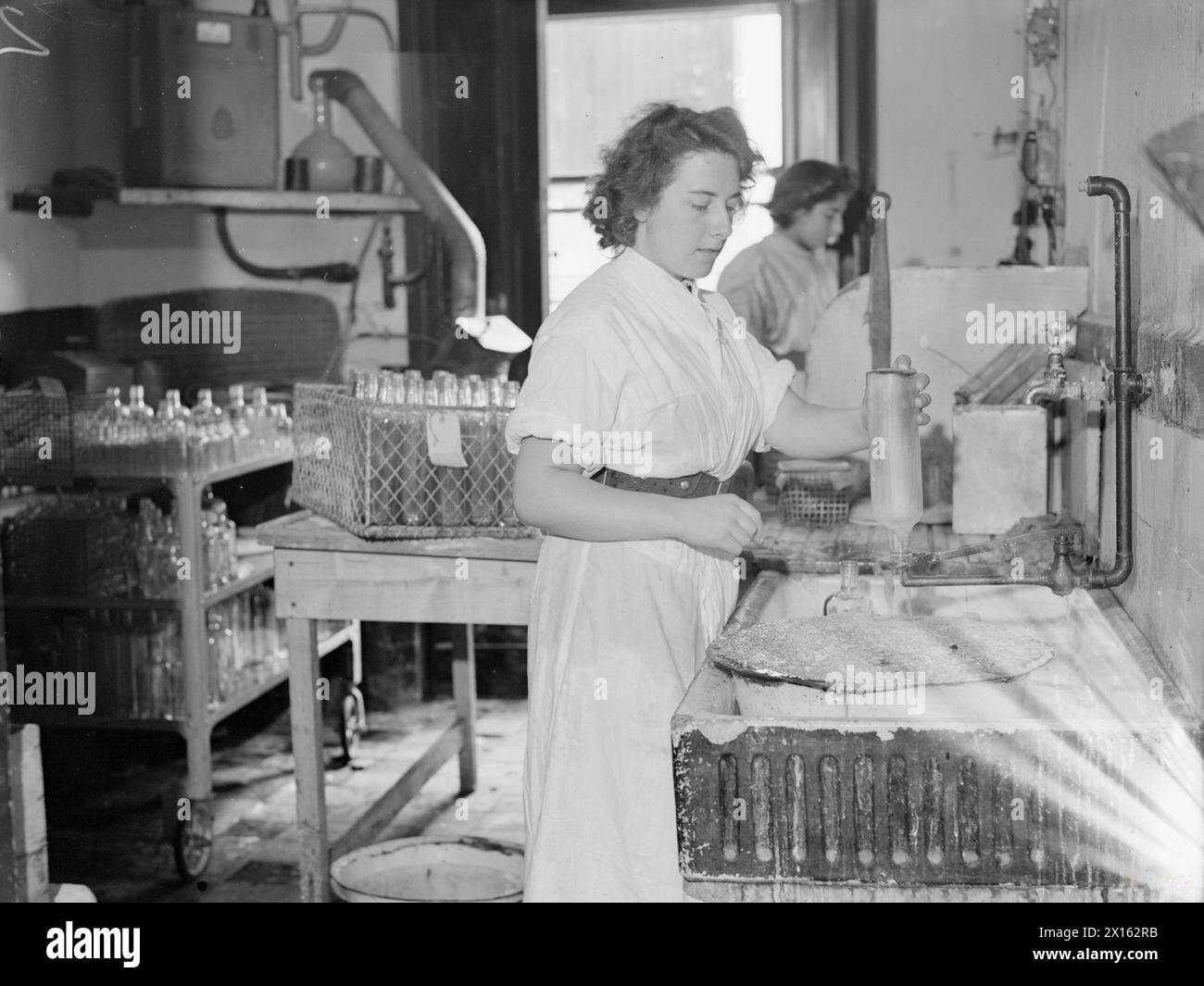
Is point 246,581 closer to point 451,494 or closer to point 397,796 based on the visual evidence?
point 397,796

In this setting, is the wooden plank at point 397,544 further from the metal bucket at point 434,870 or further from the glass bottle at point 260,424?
the glass bottle at point 260,424

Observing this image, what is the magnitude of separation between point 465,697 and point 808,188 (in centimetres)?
207

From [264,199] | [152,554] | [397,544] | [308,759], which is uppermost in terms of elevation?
[264,199]

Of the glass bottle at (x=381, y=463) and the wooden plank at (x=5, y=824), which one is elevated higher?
the glass bottle at (x=381, y=463)

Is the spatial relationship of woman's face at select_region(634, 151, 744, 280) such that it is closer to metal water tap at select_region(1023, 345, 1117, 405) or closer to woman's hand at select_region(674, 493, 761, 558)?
woman's hand at select_region(674, 493, 761, 558)

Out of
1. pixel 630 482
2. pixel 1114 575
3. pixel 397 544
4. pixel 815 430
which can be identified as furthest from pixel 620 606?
pixel 397 544

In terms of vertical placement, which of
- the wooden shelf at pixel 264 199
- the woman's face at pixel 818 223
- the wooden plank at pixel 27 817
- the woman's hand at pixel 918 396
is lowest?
the wooden plank at pixel 27 817

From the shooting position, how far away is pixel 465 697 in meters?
4.55

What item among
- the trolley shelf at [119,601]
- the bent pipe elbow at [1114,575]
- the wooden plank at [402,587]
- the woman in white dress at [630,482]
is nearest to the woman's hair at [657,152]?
the woman in white dress at [630,482]

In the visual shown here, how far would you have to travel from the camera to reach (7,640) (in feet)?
13.7

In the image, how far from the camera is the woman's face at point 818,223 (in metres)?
4.92

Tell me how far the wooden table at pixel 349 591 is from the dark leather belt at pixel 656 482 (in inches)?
34.2
